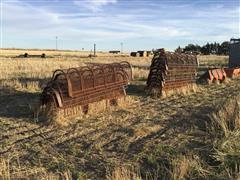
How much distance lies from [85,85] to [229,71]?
14.8 metres

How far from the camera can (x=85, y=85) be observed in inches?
456

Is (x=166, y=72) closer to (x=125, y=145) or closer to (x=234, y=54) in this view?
(x=125, y=145)

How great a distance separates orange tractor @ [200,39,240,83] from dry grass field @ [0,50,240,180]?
8785 mm

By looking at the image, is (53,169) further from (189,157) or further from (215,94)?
(215,94)

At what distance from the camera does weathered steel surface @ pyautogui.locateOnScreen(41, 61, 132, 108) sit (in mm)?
10783

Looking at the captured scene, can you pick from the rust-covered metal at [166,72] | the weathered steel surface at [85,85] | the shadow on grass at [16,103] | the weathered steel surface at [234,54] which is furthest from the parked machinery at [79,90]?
the weathered steel surface at [234,54]

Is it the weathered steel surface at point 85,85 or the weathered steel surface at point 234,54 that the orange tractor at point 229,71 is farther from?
the weathered steel surface at point 85,85

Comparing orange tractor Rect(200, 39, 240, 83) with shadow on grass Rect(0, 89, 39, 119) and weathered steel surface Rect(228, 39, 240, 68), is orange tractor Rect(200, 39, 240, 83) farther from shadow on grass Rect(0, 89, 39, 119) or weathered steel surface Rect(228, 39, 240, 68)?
shadow on grass Rect(0, 89, 39, 119)

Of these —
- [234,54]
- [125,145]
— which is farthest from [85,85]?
[234,54]

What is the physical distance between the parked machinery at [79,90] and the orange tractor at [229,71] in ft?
28.8

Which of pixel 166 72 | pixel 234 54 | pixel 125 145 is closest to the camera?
pixel 125 145

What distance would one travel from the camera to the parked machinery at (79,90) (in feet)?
34.8

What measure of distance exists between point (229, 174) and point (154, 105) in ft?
22.3

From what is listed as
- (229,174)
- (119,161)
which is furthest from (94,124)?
(229,174)
